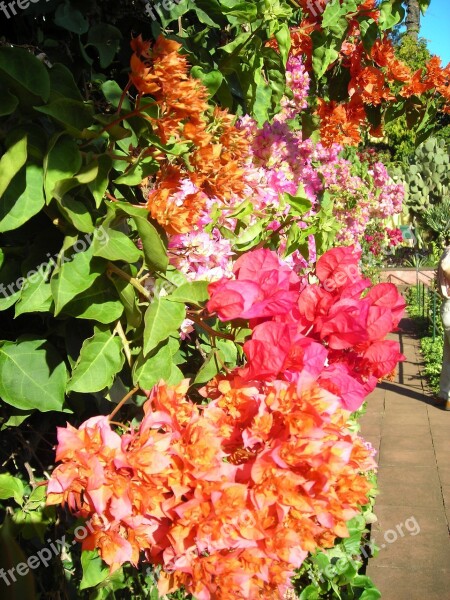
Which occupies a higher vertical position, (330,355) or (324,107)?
(324,107)

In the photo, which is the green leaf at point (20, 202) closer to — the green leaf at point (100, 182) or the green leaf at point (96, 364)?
the green leaf at point (100, 182)

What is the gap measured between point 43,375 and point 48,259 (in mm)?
214

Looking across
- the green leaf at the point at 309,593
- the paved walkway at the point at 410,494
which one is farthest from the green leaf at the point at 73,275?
the paved walkway at the point at 410,494

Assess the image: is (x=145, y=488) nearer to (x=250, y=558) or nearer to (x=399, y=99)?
(x=250, y=558)

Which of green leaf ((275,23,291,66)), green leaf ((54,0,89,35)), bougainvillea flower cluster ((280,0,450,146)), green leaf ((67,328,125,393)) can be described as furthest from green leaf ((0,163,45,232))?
bougainvillea flower cluster ((280,0,450,146))

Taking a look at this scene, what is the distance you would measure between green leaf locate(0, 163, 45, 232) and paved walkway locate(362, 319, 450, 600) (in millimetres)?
2839

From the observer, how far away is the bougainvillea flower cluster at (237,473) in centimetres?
78

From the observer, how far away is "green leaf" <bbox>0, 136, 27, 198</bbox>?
0.89m

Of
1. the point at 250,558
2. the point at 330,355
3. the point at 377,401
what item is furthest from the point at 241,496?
the point at 377,401

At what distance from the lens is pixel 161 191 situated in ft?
3.22

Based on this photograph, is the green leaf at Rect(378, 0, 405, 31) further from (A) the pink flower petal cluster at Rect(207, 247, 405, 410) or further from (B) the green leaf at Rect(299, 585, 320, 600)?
(B) the green leaf at Rect(299, 585, 320, 600)

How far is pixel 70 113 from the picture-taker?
982 millimetres

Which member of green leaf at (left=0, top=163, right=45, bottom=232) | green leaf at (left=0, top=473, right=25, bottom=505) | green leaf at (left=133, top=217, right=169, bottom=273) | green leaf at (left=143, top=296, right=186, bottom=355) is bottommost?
green leaf at (left=0, top=473, right=25, bottom=505)

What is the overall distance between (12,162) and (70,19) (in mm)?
435
